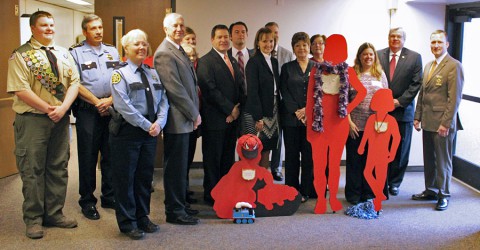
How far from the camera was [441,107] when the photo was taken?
4691 mm

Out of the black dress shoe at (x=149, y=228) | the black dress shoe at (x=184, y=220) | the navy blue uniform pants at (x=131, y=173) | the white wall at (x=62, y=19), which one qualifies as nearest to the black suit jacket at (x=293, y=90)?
the black dress shoe at (x=184, y=220)

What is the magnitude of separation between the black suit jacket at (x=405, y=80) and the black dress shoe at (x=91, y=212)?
9.11 ft

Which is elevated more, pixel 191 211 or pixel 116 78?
pixel 116 78

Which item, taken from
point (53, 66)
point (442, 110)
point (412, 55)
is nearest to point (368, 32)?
point (412, 55)

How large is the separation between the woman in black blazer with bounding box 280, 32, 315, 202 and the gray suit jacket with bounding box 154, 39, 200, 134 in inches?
37.0

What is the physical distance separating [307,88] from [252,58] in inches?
20.9

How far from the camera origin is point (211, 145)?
15.0 ft

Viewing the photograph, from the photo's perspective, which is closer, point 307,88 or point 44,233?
point 44,233

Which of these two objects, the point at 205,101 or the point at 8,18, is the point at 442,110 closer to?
the point at 205,101

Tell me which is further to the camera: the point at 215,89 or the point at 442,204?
the point at 442,204

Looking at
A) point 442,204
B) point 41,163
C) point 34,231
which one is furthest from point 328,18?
point 34,231

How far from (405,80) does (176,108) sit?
2.23 meters

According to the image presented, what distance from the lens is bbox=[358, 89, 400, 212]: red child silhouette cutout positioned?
4.38 meters

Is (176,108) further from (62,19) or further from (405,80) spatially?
(62,19)
